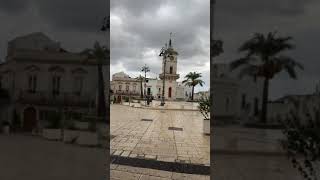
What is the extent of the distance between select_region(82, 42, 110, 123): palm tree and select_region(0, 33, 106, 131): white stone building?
0.04m

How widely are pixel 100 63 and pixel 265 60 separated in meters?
1.68

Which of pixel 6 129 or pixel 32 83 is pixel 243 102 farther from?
pixel 6 129

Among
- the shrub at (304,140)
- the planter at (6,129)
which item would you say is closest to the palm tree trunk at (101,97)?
the planter at (6,129)

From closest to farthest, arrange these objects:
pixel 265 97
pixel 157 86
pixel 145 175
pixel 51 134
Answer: pixel 265 97, pixel 51 134, pixel 145 175, pixel 157 86

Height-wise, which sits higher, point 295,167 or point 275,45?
point 275,45

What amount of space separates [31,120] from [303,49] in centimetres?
281

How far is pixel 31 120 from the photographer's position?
4023 millimetres

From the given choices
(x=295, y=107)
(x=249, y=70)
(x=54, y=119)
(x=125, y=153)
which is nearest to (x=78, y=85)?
A: (x=54, y=119)

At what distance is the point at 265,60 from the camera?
12.5ft

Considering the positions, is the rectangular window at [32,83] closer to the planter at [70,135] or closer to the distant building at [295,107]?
the planter at [70,135]

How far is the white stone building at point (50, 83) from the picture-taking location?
3943 millimetres

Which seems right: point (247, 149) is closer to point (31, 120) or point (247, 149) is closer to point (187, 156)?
point (31, 120)

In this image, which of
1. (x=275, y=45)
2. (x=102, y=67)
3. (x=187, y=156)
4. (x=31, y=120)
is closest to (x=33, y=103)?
(x=31, y=120)

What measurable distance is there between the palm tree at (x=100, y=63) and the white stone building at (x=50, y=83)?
4 centimetres
